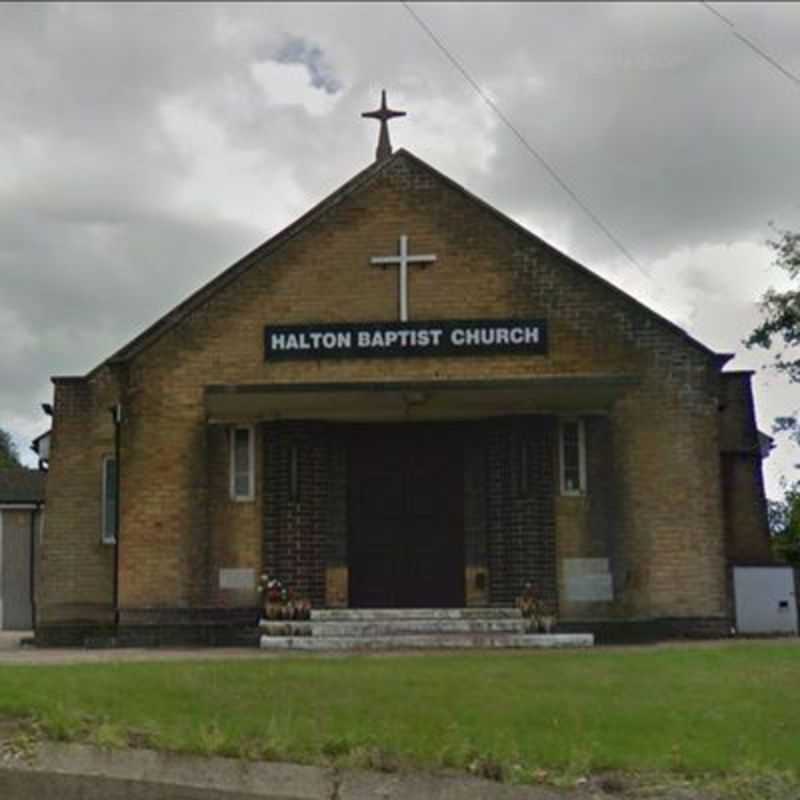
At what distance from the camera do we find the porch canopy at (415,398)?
17672mm

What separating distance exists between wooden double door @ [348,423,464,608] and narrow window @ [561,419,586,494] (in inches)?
56.1

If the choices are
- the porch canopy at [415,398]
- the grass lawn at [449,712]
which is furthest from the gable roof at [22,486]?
the grass lawn at [449,712]

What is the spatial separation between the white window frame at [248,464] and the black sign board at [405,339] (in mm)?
1087

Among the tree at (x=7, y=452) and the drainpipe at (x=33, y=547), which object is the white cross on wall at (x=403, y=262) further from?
the tree at (x=7, y=452)

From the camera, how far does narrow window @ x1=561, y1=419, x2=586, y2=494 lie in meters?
18.4

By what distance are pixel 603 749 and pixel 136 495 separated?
11.7 metres

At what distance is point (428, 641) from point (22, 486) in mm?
20056

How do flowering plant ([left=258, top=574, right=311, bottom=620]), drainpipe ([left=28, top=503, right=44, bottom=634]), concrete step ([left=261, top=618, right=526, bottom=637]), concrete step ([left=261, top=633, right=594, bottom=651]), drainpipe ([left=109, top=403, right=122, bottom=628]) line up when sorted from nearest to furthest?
concrete step ([left=261, top=633, right=594, bottom=651])
concrete step ([left=261, top=618, right=526, bottom=637])
flowering plant ([left=258, top=574, right=311, bottom=620])
drainpipe ([left=109, top=403, right=122, bottom=628])
drainpipe ([left=28, top=503, right=44, bottom=634])

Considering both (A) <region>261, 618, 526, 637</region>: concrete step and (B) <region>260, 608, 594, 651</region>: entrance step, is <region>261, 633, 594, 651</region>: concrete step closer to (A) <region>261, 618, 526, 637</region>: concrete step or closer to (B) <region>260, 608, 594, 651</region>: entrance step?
(B) <region>260, 608, 594, 651</region>: entrance step

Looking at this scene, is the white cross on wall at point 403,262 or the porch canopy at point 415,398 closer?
the porch canopy at point 415,398

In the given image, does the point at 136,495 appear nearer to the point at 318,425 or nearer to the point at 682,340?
the point at 318,425

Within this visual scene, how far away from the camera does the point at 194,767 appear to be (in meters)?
7.68

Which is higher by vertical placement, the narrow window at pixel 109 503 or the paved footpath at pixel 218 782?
the narrow window at pixel 109 503

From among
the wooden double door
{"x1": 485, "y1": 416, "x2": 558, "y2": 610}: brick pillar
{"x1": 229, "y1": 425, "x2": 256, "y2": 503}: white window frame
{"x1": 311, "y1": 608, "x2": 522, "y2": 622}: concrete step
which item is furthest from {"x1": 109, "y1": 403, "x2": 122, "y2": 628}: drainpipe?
{"x1": 485, "y1": 416, "x2": 558, "y2": 610}: brick pillar
